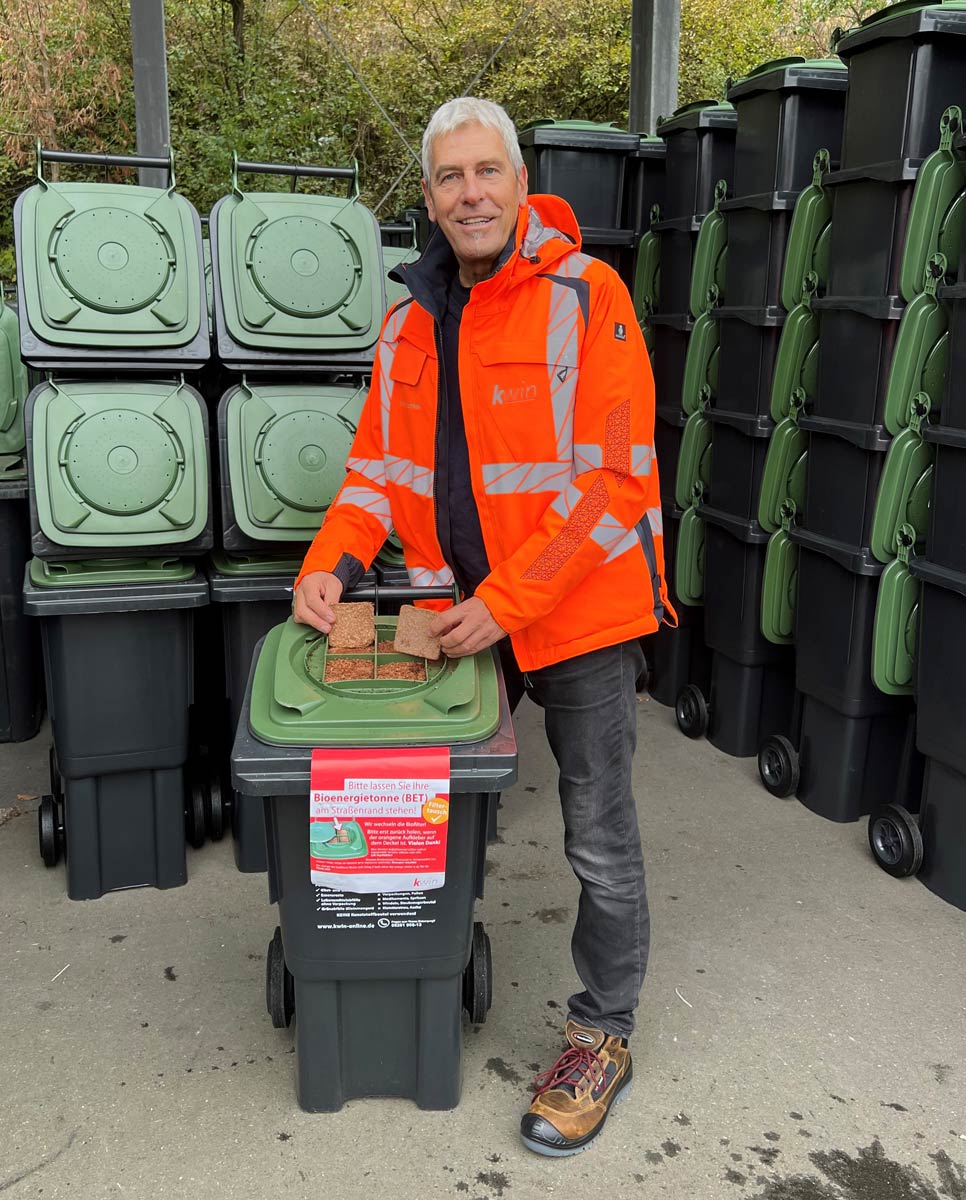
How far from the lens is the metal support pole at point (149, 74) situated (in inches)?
236

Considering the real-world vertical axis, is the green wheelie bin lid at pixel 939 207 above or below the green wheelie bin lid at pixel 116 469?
above

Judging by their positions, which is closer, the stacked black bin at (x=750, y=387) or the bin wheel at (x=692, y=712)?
the stacked black bin at (x=750, y=387)

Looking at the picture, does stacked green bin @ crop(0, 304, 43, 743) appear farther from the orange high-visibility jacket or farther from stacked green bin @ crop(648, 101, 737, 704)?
stacked green bin @ crop(648, 101, 737, 704)

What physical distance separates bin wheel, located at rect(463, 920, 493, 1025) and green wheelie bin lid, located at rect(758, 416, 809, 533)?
1897mm

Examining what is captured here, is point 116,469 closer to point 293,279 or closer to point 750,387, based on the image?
point 293,279

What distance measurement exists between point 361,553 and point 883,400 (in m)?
1.71

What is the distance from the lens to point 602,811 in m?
2.13

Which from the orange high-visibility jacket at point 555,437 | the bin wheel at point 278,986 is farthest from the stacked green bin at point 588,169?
the bin wheel at point 278,986

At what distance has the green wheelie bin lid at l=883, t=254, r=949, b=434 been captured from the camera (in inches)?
117

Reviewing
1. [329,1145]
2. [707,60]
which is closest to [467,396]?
[329,1145]

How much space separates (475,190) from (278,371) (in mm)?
1319

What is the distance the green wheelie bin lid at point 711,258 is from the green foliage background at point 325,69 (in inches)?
387

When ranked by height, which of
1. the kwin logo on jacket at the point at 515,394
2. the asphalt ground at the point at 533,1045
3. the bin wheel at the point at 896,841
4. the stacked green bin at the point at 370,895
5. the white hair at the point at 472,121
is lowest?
the asphalt ground at the point at 533,1045

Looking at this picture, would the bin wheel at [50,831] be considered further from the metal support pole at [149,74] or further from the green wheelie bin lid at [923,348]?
the metal support pole at [149,74]
